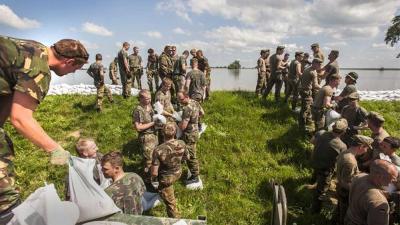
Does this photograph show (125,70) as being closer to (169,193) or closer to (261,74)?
(261,74)

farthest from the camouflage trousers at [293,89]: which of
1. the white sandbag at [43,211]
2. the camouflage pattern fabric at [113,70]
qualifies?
the white sandbag at [43,211]

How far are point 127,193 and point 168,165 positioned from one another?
162 centimetres

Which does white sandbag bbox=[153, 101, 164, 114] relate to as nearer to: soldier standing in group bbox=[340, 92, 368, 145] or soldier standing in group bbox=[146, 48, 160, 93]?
soldier standing in group bbox=[340, 92, 368, 145]

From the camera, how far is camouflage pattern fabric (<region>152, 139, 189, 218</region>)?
6434mm

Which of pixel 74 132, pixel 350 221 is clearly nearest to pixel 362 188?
pixel 350 221

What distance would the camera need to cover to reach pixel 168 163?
645 cm

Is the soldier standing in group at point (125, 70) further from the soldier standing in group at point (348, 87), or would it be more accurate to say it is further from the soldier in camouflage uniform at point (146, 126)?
the soldier standing in group at point (348, 87)

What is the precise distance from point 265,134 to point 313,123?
1.61 metres

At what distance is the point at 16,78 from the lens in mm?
3008

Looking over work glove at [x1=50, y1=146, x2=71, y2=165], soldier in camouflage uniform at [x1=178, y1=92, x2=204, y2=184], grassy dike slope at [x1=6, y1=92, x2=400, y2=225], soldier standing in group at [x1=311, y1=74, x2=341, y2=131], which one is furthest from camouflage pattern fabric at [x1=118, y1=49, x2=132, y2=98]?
work glove at [x1=50, y1=146, x2=71, y2=165]

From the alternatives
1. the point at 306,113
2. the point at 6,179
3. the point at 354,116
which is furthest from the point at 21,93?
the point at 306,113

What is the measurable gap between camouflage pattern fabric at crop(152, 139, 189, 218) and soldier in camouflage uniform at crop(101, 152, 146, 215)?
1396mm

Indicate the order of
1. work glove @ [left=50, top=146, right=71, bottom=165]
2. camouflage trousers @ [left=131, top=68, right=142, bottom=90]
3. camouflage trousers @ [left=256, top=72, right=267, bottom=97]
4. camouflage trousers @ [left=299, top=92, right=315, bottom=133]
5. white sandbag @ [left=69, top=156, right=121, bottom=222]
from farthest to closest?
camouflage trousers @ [left=131, top=68, right=142, bottom=90]
camouflage trousers @ [left=256, top=72, right=267, bottom=97]
camouflage trousers @ [left=299, top=92, right=315, bottom=133]
white sandbag @ [left=69, top=156, right=121, bottom=222]
work glove @ [left=50, top=146, right=71, bottom=165]

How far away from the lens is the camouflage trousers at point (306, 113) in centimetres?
1109
